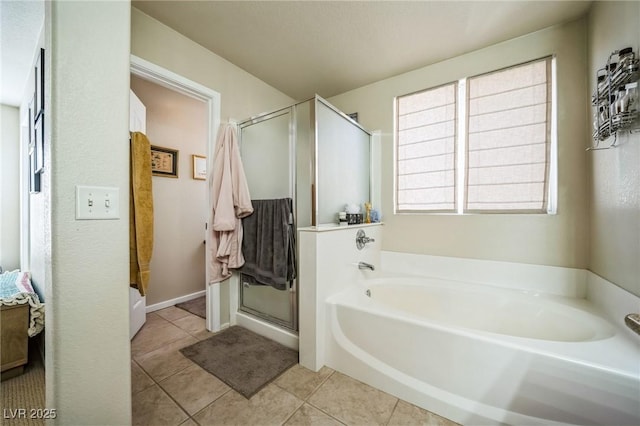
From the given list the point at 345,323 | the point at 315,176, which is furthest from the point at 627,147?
the point at 345,323

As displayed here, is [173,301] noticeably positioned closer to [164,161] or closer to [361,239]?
[164,161]

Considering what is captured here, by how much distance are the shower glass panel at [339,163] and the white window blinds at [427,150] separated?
1.20ft

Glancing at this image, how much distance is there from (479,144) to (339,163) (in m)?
1.23

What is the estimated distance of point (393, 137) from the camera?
7.95 feet

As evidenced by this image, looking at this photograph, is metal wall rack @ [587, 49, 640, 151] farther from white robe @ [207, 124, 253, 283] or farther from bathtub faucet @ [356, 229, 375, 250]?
white robe @ [207, 124, 253, 283]

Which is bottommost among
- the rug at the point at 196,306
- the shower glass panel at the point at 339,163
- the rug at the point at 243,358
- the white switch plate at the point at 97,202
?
the rug at the point at 196,306

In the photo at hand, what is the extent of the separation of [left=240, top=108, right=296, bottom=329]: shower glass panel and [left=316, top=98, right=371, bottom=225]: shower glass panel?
10.9 inches

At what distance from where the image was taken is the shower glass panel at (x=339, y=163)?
182 centimetres

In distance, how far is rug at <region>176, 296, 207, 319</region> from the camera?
2.50 m

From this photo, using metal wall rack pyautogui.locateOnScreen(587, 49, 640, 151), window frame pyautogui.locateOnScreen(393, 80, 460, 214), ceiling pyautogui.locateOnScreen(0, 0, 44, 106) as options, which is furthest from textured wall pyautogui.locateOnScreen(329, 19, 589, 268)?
ceiling pyautogui.locateOnScreen(0, 0, 44, 106)

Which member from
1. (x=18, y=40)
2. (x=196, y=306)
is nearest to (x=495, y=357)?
(x=196, y=306)

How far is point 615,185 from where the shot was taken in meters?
1.30

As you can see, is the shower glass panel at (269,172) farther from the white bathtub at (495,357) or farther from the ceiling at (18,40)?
the ceiling at (18,40)

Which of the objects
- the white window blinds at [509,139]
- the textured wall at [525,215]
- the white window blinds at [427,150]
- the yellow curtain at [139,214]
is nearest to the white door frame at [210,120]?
the yellow curtain at [139,214]
